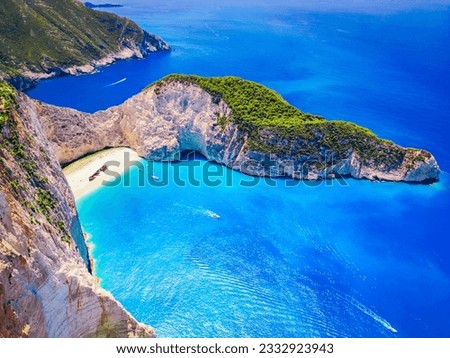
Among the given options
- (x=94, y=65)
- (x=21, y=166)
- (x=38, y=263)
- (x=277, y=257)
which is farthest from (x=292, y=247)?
(x=94, y=65)

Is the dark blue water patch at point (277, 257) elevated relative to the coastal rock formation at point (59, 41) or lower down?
lower down

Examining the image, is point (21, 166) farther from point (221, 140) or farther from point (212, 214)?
point (221, 140)

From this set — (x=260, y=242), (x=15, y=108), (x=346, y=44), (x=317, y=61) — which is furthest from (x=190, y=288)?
(x=346, y=44)

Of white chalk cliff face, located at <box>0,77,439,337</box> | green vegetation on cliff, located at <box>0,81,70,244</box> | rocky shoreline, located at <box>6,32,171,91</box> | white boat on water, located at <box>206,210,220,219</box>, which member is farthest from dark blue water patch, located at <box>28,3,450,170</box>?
green vegetation on cliff, located at <box>0,81,70,244</box>

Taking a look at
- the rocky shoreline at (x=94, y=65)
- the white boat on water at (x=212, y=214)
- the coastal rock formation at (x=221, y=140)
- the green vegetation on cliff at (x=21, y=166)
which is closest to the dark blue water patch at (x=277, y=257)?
the white boat on water at (x=212, y=214)

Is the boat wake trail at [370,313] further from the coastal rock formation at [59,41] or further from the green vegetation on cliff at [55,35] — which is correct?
the green vegetation on cliff at [55,35]

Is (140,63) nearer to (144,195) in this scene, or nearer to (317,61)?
(317,61)

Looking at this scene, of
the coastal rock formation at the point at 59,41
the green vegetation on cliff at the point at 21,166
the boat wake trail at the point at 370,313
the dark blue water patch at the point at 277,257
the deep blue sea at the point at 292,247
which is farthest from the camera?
the coastal rock formation at the point at 59,41
